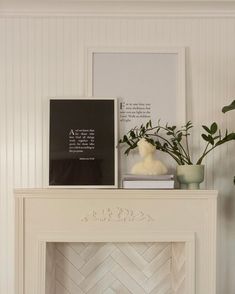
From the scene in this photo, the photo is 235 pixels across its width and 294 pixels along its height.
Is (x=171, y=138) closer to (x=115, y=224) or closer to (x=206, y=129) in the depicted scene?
(x=206, y=129)

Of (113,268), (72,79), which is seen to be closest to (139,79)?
(72,79)

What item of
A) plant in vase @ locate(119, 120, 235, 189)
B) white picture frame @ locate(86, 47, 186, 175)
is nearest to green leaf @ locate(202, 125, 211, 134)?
plant in vase @ locate(119, 120, 235, 189)

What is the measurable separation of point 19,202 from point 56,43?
2.77 ft

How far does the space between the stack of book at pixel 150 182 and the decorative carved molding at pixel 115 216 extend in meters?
0.12

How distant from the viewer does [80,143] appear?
215 cm

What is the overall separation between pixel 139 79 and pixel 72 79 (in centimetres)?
34

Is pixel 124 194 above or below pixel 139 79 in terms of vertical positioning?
below

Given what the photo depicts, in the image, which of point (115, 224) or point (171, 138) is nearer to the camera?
point (115, 224)

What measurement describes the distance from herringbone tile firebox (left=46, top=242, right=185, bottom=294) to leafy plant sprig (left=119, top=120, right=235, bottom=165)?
0.48 m

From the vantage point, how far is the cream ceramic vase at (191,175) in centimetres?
201

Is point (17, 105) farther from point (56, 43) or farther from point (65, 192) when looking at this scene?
point (65, 192)

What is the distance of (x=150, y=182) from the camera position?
198 centimetres

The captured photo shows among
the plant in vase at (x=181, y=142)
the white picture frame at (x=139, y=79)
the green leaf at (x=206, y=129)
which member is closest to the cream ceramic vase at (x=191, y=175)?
the plant in vase at (x=181, y=142)

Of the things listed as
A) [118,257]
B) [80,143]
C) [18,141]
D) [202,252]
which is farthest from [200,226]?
[18,141]
